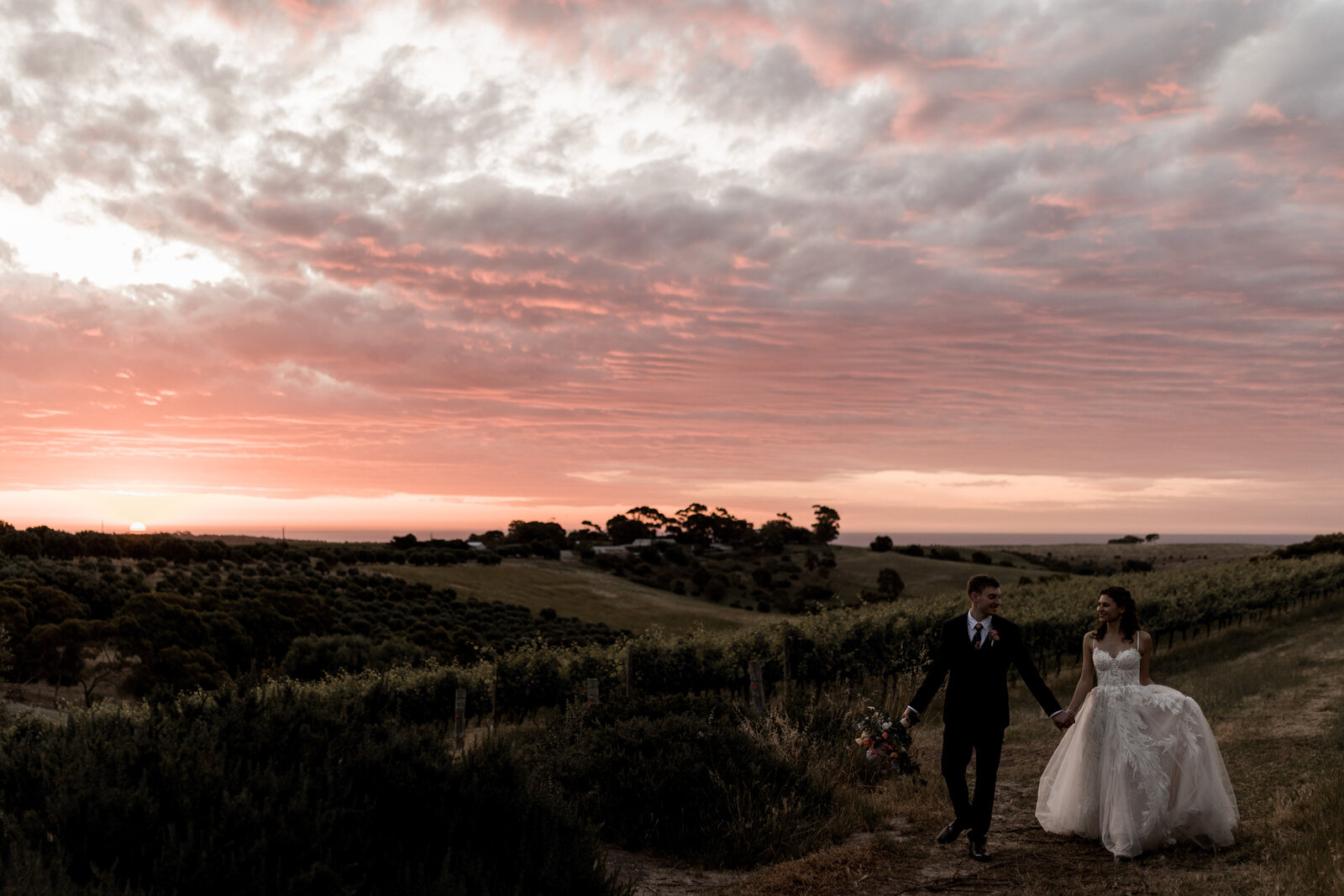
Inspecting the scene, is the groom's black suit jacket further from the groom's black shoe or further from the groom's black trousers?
the groom's black shoe

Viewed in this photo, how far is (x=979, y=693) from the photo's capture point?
674 centimetres

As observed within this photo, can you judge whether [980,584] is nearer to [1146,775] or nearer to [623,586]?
[1146,775]

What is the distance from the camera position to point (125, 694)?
37.6 meters

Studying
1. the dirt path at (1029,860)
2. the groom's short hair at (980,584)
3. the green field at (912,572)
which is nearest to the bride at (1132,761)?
Answer: the dirt path at (1029,860)

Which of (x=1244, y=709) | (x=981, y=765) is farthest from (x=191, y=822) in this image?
(x=1244, y=709)

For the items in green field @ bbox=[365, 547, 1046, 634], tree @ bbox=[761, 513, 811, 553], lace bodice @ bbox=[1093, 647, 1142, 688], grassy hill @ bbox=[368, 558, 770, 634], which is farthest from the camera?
tree @ bbox=[761, 513, 811, 553]

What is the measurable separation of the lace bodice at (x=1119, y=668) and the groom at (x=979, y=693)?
0.54 m

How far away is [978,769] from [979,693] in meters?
0.59

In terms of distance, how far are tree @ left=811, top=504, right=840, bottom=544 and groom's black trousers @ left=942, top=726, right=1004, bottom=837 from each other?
12056 cm

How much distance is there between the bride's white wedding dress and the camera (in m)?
6.55

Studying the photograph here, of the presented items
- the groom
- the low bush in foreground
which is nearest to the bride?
the groom

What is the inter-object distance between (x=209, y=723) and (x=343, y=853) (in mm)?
1351

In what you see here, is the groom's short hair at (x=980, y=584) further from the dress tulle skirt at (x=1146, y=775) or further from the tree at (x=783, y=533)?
the tree at (x=783, y=533)

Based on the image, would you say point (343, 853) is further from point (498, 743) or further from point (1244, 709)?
point (1244, 709)
